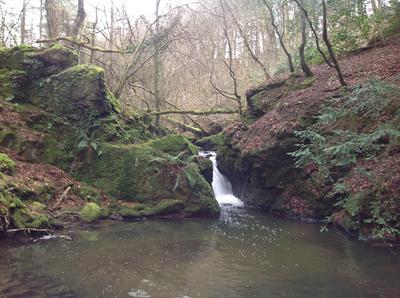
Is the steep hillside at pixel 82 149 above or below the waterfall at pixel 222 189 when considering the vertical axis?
above

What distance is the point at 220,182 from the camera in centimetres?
1644

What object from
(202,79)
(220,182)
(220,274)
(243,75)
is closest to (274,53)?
(243,75)

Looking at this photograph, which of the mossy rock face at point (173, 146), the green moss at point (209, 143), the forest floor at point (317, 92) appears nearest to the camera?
the forest floor at point (317, 92)

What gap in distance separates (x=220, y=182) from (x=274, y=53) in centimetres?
1248

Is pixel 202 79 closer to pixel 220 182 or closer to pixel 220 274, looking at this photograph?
pixel 220 182

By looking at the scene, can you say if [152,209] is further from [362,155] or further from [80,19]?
[80,19]

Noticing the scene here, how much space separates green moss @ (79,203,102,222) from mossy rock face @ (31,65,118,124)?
3504 millimetres

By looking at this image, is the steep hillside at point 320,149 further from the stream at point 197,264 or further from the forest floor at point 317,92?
the stream at point 197,264

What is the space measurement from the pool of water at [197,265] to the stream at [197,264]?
0.01 m

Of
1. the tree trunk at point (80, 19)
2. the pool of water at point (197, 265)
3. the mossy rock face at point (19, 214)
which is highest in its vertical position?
the tree trunk at point (80, 19)

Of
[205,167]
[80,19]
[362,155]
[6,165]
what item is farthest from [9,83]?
[362,155]

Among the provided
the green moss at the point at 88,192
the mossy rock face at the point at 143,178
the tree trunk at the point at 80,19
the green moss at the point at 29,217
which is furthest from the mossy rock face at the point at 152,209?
the tree trunk at the point at 80,19

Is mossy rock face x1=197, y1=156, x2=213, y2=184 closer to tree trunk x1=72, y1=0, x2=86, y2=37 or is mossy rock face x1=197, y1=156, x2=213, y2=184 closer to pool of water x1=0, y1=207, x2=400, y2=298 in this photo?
pool of water x1=0, y1=207, x2=400, y2=298

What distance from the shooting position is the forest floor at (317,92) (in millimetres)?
12398
